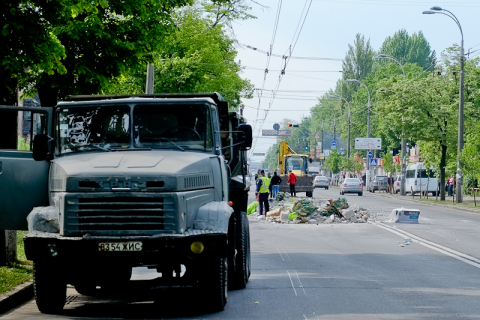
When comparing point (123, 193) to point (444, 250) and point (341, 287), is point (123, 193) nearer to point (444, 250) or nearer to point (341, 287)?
point (341, 287)

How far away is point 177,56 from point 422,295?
28.0m

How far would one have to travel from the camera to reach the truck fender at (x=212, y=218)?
817cm

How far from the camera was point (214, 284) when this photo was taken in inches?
331

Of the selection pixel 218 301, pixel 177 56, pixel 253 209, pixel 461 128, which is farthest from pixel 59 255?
pixel 461 128

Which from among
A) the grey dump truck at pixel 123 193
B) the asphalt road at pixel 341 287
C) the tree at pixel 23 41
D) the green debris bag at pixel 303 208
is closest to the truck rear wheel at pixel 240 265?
the asphalt road at pixel 341 287

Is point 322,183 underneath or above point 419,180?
underneath

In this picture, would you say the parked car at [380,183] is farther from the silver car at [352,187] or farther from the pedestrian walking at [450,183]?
the silver car at [352,187]

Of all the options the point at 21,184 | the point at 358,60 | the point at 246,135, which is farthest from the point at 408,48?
the point at 21,184

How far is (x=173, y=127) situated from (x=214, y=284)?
187 centimetres

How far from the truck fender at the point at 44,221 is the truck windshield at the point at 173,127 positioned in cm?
124

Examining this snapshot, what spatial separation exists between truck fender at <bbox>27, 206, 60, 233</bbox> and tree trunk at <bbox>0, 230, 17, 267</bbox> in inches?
156

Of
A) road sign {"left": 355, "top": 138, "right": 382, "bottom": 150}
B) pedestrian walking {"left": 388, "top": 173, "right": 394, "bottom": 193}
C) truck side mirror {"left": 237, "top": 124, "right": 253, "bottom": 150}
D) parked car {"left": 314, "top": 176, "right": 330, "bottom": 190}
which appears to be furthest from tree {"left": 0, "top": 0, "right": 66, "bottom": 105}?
parked car {"left": 314, "top": 176, "right": 330, "bottom": 190}

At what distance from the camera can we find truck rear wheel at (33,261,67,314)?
27.4 ft

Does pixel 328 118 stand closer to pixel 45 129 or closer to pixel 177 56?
pixel 177 56
